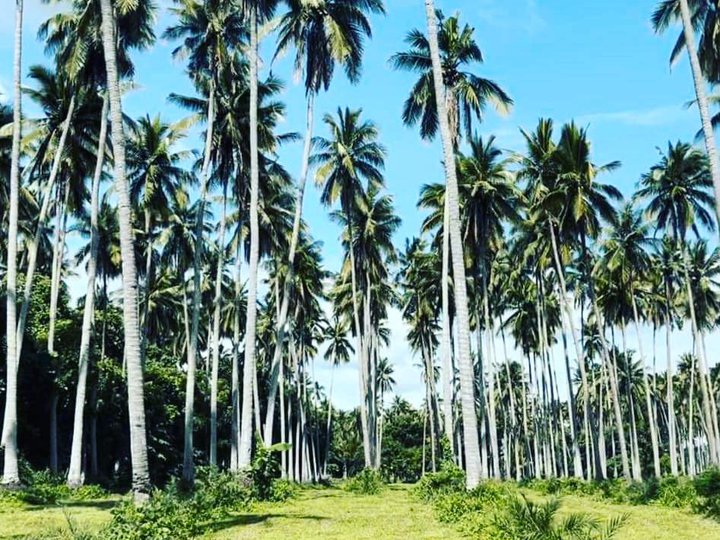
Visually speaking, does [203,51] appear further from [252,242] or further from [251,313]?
[251,313]

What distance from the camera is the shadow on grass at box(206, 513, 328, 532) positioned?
14.6 meters

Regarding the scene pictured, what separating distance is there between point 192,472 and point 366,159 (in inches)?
711

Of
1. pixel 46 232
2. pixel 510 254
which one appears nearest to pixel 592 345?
pixel 510 254

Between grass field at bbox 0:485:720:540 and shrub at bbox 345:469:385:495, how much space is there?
28.3ft

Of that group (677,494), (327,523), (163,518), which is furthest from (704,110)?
(163,518)

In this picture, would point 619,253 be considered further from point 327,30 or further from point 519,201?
point 327,30

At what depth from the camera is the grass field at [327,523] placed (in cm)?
1298

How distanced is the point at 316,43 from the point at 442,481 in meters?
17.6

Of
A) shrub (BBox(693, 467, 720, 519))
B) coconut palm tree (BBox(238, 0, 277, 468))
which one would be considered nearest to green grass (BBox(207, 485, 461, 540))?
coconut palm tree (BBox(238, 0, 277, 468))

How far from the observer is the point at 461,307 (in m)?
19.6

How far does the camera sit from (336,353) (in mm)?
67875

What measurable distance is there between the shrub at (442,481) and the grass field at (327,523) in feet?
6.29

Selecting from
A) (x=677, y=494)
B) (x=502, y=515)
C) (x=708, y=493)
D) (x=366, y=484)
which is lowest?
(x=366, y=484)

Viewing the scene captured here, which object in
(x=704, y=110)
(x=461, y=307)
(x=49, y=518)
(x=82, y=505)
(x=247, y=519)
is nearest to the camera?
(x=49, y=518)
